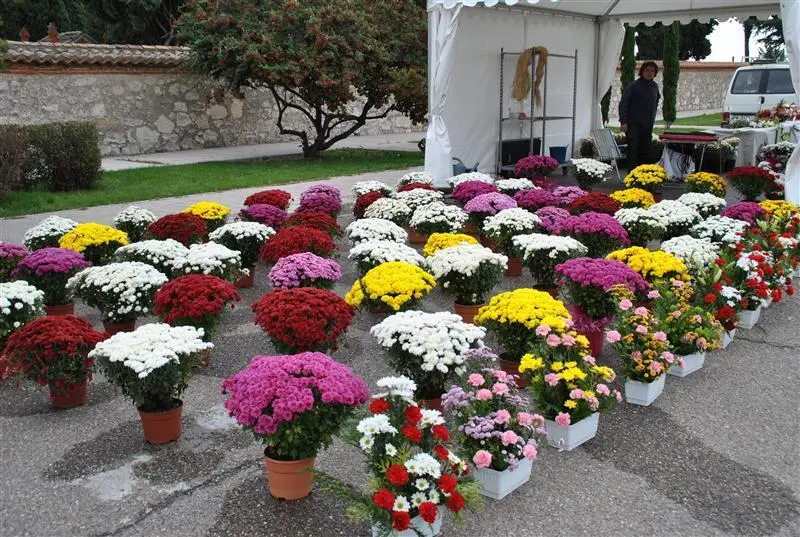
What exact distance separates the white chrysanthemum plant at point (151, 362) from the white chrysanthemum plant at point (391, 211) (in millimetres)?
4382

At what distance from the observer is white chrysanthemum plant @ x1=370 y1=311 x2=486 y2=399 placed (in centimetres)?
384

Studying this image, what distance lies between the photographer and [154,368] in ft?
11.8

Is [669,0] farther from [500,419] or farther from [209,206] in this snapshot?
[500,419]

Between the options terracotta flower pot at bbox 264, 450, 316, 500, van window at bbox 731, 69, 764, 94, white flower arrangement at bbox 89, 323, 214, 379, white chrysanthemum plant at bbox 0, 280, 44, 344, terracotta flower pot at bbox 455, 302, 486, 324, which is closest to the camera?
terracotta flower pot at bbox 264, 450, 316, 500

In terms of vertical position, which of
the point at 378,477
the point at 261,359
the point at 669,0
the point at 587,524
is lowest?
the point at 587,524

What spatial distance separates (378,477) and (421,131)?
2230 centimetres

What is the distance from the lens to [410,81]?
1476 cm

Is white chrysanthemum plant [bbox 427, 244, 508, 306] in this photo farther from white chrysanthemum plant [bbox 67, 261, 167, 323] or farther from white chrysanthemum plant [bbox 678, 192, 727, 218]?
white chrysanthemum plant [bbox 678, 192, 727, 218]

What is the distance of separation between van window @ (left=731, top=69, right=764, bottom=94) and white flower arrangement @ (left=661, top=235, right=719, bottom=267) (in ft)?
45.7

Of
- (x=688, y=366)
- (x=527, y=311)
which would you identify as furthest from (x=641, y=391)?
(x=527, y=311)

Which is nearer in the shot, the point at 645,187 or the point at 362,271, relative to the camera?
the point at 362,271

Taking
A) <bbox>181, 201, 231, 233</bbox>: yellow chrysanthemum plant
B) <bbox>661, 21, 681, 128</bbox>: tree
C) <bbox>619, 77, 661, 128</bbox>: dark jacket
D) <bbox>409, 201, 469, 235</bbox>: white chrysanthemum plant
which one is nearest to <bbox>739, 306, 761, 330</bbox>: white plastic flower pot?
<bbox>409, 201, 469, 235</bbox>: white chrysanthemum plant

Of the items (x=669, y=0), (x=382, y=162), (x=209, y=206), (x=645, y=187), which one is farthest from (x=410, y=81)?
(x=209, y=206)

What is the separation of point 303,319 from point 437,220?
11.6 feet
